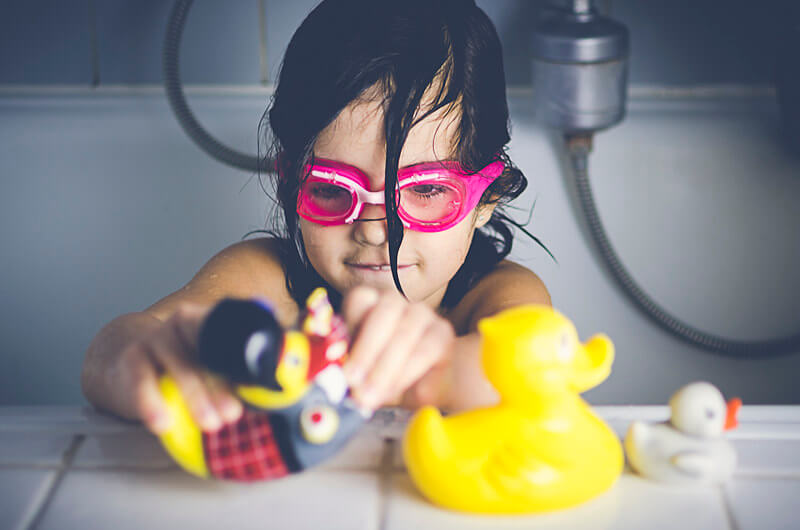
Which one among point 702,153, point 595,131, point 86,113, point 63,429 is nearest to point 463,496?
point 63,429

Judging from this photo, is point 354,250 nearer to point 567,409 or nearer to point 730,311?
point 567,409

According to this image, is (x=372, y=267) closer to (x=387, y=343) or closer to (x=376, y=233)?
(x=376, y=233)

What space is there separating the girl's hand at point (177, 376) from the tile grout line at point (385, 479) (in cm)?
11

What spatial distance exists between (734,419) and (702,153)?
929mm

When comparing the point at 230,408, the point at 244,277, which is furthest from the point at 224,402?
the point at 244,277

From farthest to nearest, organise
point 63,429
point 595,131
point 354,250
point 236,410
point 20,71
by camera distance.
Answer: point 20,71 < point 595,131 < point 354,250 < point 63,429 < point 236,410

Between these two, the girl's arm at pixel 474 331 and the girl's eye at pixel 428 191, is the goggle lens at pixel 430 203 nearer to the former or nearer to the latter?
the girl's eye at pixel 428 191

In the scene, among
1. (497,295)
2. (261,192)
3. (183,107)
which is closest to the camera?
(497,295)

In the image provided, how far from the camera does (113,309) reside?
1.45 metres

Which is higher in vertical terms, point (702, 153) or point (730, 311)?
point (702, 153)

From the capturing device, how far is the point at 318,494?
515 mm

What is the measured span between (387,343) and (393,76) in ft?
1.37

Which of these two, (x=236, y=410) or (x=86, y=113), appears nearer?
(x=236, y=410)

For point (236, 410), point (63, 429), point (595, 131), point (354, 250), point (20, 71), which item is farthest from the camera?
point (20, 71)
